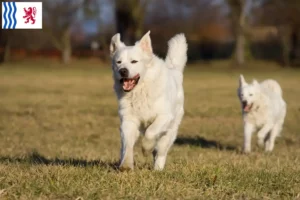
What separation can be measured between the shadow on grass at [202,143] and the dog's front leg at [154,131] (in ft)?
16.5

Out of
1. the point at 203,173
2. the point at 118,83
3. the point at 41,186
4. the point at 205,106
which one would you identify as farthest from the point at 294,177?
the point at 205,106

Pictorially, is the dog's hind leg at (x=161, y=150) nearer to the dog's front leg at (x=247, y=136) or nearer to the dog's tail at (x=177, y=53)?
the dog's tail at (x=177, y=53)

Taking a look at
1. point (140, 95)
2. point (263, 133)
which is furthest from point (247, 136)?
point (140, 95)

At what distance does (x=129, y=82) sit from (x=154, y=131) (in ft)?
1.90

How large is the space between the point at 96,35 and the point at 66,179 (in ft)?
220

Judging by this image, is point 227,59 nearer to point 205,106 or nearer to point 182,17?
point 182,17

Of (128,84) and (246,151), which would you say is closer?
(128,84)

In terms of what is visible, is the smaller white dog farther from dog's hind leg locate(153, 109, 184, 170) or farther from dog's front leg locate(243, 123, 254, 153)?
dog's hind leg locate(153, 109, 184, 170)

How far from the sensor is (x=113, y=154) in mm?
9281

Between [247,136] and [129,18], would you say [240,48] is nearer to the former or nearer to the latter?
[129,18]

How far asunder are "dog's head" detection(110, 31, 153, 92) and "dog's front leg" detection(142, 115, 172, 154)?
44 cm

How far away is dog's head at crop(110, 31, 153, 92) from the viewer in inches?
231

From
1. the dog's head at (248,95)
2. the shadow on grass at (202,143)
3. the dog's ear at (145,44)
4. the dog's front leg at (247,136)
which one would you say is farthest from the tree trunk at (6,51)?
the dog's ear at (145,44)

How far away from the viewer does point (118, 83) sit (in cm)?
605
